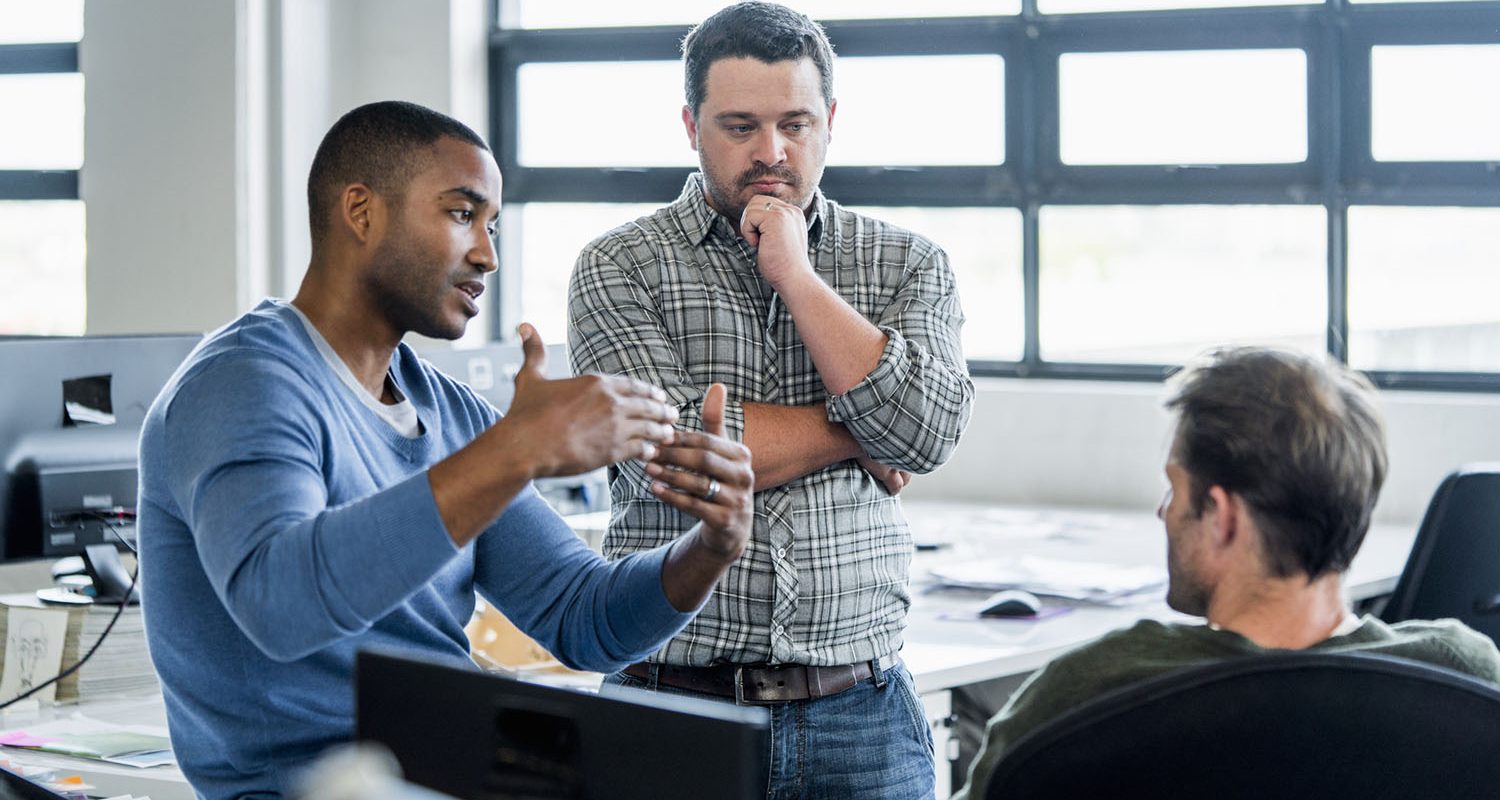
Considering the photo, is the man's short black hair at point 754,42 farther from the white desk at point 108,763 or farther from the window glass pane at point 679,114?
the window glass pane at point 679,114

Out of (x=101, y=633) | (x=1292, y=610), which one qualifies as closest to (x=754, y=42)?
(x=1292, y=610)

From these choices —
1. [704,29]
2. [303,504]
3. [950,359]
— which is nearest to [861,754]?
[950,359]

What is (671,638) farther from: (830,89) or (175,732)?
(830,89)

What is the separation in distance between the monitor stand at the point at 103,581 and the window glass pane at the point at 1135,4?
313 cm

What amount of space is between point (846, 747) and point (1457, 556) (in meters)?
1.42

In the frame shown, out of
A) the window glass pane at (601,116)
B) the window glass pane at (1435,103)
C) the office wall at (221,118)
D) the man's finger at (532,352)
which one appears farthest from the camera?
the window glass pane at (601,116)

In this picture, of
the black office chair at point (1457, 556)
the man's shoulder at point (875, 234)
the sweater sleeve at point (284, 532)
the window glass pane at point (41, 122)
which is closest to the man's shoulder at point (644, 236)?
the man's shoulder at point (875, 234)

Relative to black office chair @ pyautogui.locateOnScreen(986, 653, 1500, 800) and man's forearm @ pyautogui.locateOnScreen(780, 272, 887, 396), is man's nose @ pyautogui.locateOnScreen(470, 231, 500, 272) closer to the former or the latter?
man's forearm @ pyautogui.locateOnScreen(780, 272, 887, 396)

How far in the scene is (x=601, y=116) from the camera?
5168mm

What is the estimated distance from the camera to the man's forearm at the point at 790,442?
1.82 m

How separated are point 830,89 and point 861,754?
84cm

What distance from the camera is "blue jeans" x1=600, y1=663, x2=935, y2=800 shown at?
70.0 inches

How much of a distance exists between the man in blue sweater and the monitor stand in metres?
1.01

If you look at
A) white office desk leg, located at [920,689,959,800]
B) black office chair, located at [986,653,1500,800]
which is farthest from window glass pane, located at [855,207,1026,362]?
black office chair, located at [986,653,1500,800]
